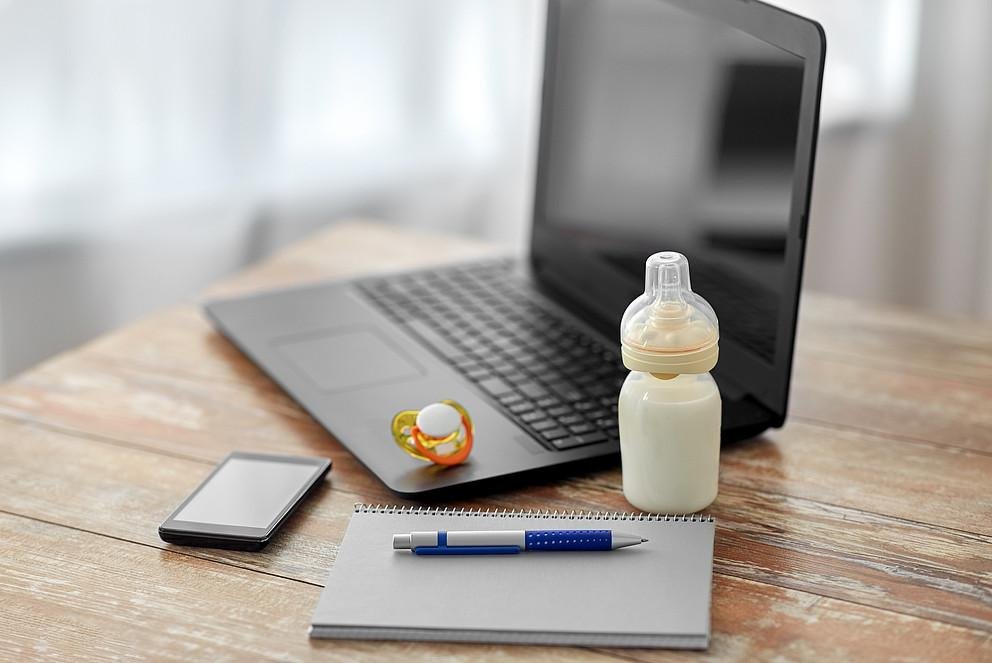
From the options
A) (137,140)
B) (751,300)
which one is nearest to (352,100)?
(137,140)

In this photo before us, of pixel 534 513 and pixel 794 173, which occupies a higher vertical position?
pixel 794 173

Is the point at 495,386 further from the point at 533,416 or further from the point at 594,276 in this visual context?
the point at 594,276

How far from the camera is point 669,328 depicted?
0.67 meters

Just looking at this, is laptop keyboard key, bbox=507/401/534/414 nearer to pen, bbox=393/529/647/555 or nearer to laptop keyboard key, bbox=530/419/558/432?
laptop keyboard key, bbox=530/419/558/432


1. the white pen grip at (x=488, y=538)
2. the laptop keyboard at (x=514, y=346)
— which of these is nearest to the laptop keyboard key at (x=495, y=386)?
the laptop keyboard at (x=514, y=346)

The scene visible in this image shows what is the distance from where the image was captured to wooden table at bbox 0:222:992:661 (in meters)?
0.61

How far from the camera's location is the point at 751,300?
849 mm

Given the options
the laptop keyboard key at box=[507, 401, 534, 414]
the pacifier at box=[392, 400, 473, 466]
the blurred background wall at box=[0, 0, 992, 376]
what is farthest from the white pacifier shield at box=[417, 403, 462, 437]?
the blurred background wall at box=[0, 0, 992, 376]

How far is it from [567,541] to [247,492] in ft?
0.75

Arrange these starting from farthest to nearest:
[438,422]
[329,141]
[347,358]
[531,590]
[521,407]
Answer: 1. [329,141]
2. [347,358]
3. [521,407]
4. [438,422]
5. [531,590]

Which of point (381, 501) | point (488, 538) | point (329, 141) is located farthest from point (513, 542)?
point (329, 141)

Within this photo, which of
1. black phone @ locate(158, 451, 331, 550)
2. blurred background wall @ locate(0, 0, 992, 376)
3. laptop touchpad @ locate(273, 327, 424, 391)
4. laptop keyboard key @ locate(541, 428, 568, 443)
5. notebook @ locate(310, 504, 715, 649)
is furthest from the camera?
blurred background wall @ locate(0, 0, 992, 376)

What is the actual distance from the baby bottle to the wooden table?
34 millimetres

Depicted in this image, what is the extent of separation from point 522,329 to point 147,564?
1.42ft
